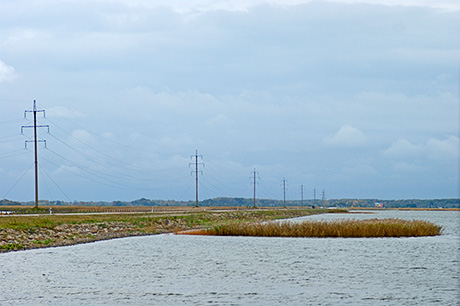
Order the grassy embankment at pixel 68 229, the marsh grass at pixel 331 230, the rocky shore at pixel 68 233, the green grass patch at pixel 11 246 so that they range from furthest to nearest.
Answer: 1. the marsh grass at pixel 331 230
2. the grassy embankment at pixel 68 229
3. the rocky shore at pixel 68 233
4. the green grass patch at pixel 11 246

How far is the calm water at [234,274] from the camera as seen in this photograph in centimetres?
2625

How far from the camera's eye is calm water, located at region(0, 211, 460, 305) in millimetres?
26250

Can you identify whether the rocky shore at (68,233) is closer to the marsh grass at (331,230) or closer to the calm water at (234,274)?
the calm water at (234,274)

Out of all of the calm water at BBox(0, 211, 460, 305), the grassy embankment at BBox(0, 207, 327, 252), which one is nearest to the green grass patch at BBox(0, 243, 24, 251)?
the grassy embankment at BBox(0, 207, 327, 252)

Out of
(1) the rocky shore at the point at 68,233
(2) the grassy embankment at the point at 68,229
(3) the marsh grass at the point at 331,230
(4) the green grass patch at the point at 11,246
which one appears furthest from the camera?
(3) the marsh grass at the point at 331,230

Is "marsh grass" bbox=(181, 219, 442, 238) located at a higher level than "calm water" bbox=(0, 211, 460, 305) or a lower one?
higher

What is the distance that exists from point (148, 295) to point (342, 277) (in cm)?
1085

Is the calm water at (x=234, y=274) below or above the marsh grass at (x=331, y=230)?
below

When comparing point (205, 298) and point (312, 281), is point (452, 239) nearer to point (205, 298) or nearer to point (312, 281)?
point (312, 281)

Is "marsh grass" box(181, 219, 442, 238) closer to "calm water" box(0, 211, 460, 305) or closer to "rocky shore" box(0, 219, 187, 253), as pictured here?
"calm water" box(0, 211, 460, 305)

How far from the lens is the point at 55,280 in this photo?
30.8 metres

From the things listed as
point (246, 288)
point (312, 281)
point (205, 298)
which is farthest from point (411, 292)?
point (205, 298)

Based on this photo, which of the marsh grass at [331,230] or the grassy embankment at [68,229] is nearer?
the grassy embankment at [68,229]

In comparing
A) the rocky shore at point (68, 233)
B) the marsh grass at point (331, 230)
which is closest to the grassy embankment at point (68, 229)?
the rocky shore at point (68, 233)
